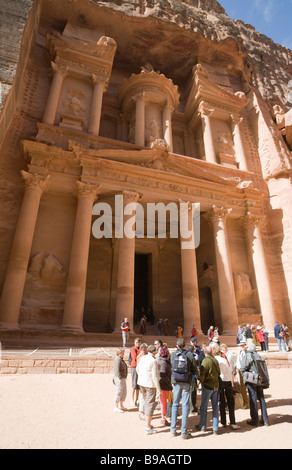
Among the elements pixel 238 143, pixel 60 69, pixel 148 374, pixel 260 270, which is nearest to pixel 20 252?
pixel 148 374

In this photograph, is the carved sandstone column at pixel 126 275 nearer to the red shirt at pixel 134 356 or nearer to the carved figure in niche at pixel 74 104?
the red shirt at pixel 134 356

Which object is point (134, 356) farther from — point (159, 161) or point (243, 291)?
point (159, 161)

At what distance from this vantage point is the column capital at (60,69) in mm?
18703

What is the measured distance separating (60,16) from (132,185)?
58.9ft

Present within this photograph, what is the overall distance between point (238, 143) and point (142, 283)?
1337 centimetres

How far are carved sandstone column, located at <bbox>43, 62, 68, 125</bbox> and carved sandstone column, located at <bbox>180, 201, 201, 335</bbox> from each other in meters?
9.98

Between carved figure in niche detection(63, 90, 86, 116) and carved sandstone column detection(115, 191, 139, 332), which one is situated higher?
carved figure in niche detection(63, 90, 86, 116)

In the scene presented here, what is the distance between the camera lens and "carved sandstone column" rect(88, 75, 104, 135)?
58.2 ft

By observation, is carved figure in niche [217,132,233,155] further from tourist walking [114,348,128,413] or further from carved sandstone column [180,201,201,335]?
tourist walking [114,348,128,413]

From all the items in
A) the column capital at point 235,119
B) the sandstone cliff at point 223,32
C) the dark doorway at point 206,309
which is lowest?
the dark doorway at point 206,309

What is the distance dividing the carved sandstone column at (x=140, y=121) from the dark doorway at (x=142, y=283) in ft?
27.3

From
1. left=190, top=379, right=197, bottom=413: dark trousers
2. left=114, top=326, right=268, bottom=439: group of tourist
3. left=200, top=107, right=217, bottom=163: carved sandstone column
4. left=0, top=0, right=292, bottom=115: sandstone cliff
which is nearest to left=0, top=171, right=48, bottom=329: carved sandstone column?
left=114, top=326, right=268, bottom=439: group of tourist

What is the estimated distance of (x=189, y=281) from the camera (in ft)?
48.4

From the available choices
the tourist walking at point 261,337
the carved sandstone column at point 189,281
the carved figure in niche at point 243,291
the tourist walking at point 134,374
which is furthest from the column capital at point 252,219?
the tourist walking at point 134,374
